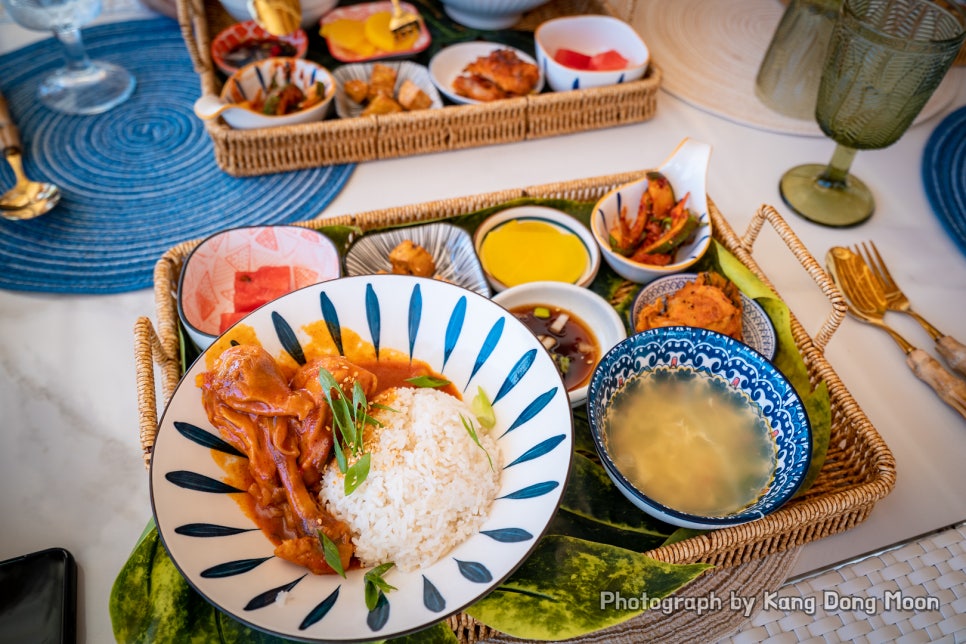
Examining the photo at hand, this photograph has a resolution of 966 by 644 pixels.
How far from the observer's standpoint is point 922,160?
2.37 meters

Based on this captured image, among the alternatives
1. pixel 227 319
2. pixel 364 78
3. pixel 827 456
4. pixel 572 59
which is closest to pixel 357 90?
pixel 364 78

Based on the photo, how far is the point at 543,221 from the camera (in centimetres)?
192

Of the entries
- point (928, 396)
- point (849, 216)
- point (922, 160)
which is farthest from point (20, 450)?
point (922, 160)

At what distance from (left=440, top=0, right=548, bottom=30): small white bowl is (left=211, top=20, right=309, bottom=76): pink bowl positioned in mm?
594

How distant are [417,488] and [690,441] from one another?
1.97 ft

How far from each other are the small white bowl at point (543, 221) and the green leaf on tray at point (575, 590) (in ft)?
2.61

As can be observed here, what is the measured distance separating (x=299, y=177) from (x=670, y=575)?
5.44 ft

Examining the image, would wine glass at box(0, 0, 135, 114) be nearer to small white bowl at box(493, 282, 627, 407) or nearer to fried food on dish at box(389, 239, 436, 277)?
fried food on dish at box(389, 239, 436, 277)

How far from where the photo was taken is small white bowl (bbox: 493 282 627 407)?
1647 millimetres

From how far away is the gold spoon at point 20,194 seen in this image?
6.66 feet

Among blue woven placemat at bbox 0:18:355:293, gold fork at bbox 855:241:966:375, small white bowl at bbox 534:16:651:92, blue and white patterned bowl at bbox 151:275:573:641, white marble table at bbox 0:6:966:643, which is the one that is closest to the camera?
blue and white patterned bowl at bbox 151:275:573:641

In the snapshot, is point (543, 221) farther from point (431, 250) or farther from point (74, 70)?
point (74, 70)

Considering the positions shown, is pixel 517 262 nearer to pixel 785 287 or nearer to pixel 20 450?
pixel 785 287

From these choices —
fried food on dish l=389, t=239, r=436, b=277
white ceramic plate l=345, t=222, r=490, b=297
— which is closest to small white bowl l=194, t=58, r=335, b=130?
white ceramic plate l=345, t=222, r=490, b=297
